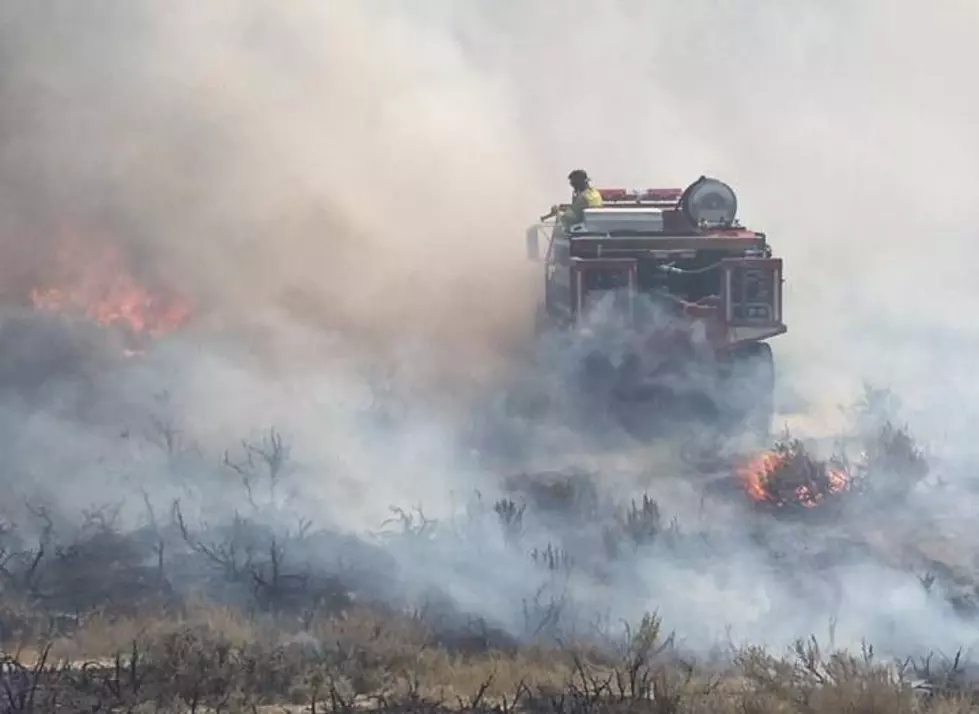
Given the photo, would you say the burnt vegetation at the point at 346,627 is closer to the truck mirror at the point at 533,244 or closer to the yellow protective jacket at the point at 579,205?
the yellow protective jacket at the point at 579,205

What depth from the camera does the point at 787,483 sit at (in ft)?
37.5

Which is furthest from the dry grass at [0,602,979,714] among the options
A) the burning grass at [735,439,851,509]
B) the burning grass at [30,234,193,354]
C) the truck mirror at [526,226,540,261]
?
the truck mirror at [526,226,540,261]

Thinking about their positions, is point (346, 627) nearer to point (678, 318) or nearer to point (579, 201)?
point (678, 318)

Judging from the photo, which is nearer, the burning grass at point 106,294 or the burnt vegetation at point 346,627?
the burnt vegetation at point 346,627

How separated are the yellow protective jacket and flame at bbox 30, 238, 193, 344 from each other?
5.03 meters

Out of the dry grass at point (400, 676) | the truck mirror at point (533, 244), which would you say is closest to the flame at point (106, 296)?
the truck mirror at point (533, 244)

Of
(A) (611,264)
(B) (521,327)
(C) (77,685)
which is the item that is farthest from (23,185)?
(C) (77,685)

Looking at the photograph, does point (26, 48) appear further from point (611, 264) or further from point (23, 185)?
point (611, 264)

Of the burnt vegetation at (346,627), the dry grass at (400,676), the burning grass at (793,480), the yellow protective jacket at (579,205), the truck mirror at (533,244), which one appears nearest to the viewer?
the dry grass at (400,676)

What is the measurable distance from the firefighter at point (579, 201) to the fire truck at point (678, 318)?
56 centimetres

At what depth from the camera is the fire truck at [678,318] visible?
13.9 meters

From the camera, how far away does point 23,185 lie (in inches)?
673

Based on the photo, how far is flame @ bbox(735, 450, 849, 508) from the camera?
11.2 metres

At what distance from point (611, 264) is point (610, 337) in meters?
0.81
